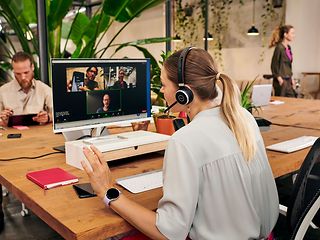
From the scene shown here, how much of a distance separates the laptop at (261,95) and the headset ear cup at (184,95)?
94.0 inches

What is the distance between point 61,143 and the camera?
6.85 feet

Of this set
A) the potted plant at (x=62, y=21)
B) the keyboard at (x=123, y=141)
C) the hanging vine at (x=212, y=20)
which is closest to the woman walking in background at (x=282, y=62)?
the hanging vine at (x=212, y=20)

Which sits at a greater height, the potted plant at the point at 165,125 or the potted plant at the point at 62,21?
the potted plant at the point at 62,21

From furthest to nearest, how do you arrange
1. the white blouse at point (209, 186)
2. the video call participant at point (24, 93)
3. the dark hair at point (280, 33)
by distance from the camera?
1. the dark hair at point (280, 33)
2. the video call participant at point (24, 93)
3. the white blouse at point (209, 186)

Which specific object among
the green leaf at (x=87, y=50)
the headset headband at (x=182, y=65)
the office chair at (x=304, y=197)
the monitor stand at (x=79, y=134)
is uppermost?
the green leaf at (x=87, y=50)

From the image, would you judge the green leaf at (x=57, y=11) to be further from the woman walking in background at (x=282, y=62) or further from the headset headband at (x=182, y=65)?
the woman walking in background at (x=282, y=62)

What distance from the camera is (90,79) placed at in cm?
171

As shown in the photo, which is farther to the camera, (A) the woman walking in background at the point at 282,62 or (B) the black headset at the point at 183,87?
(A) the woman walking in background at the point at 282,62

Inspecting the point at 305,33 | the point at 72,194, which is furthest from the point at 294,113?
the point at 305,33

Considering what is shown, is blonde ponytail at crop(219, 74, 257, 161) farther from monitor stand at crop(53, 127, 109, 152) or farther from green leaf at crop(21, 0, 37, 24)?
green leaf at crop(21, 0, 37, 24)

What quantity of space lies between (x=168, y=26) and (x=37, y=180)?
388cm

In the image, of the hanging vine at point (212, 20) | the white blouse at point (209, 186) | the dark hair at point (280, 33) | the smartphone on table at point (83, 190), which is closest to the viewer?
the white blouse at point (209, 186)

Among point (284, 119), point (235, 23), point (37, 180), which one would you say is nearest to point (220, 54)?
point (235, 23)

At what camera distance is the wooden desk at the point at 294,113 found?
8.66 feet
